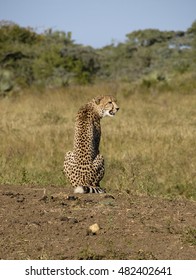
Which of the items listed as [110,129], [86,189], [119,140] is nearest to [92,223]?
[86,189]

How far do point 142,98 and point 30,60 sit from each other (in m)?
11.8

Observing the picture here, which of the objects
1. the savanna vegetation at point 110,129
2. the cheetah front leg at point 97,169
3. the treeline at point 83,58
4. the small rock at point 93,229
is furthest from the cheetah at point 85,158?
the treeline at point 83,58

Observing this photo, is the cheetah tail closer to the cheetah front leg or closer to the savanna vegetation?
the cheetah front leg

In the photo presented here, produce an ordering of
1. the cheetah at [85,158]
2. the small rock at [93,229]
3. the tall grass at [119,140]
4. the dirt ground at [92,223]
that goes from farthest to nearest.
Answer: the tall grass at [119,140]
the cheetah at [85,158]
the small rock at [93,229]
the dirt ground at [92,223]

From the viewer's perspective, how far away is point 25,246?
15.6 feet

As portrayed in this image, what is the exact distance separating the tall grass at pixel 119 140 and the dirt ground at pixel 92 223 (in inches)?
48.6

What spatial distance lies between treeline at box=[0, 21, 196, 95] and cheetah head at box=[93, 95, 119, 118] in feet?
33.6

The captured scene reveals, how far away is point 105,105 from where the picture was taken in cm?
796

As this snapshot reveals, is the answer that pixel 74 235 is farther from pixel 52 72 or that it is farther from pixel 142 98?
pixel 52 72

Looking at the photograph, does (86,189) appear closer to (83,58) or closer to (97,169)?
(97,169)

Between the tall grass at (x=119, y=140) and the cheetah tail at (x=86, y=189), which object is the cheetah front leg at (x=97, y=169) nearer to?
the tall grass at (x=119, y=140)

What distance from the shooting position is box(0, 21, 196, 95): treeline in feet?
78.3

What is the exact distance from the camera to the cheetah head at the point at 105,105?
7.85 m

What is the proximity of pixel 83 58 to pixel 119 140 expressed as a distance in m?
20.7
